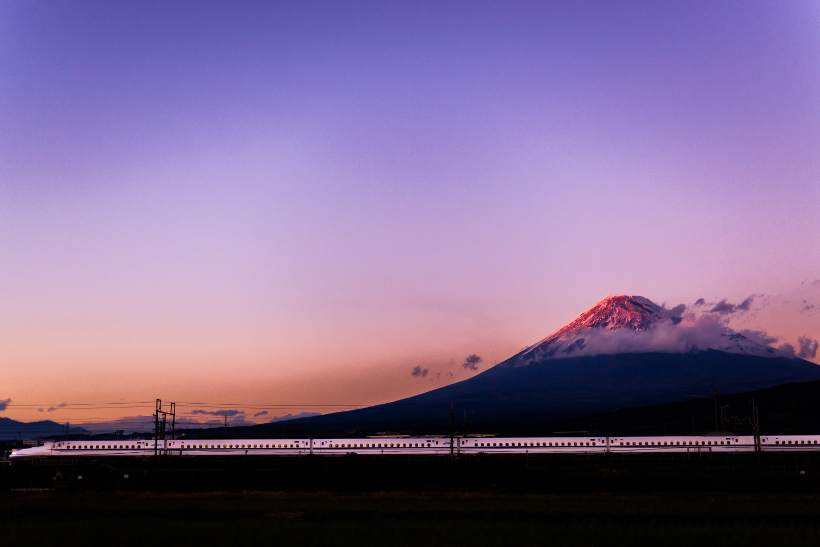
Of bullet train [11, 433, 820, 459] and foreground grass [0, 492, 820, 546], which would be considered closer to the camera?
foreground grass [0, 492, 820, 546]

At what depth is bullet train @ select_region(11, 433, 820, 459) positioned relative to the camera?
94.6m

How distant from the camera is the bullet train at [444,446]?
94.6 meters

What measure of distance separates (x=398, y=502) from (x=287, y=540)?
48.6 feet

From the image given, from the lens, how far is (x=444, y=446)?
95688 mm

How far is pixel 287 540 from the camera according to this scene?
31484 millimetres

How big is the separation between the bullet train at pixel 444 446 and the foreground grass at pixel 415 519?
45.6 m

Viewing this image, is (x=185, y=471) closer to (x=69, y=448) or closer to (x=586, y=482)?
(x=69, y=448)

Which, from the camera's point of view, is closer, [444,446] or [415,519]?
[415,519]

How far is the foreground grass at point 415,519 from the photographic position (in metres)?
31.6

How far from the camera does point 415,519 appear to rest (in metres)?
37.5

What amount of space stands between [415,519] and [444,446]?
2326 inches

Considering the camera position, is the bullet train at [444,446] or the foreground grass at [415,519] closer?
the foreground grass at [415,519]

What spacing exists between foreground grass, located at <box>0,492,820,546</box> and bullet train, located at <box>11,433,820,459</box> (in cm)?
4558

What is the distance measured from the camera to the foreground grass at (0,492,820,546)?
3161 centimetres
